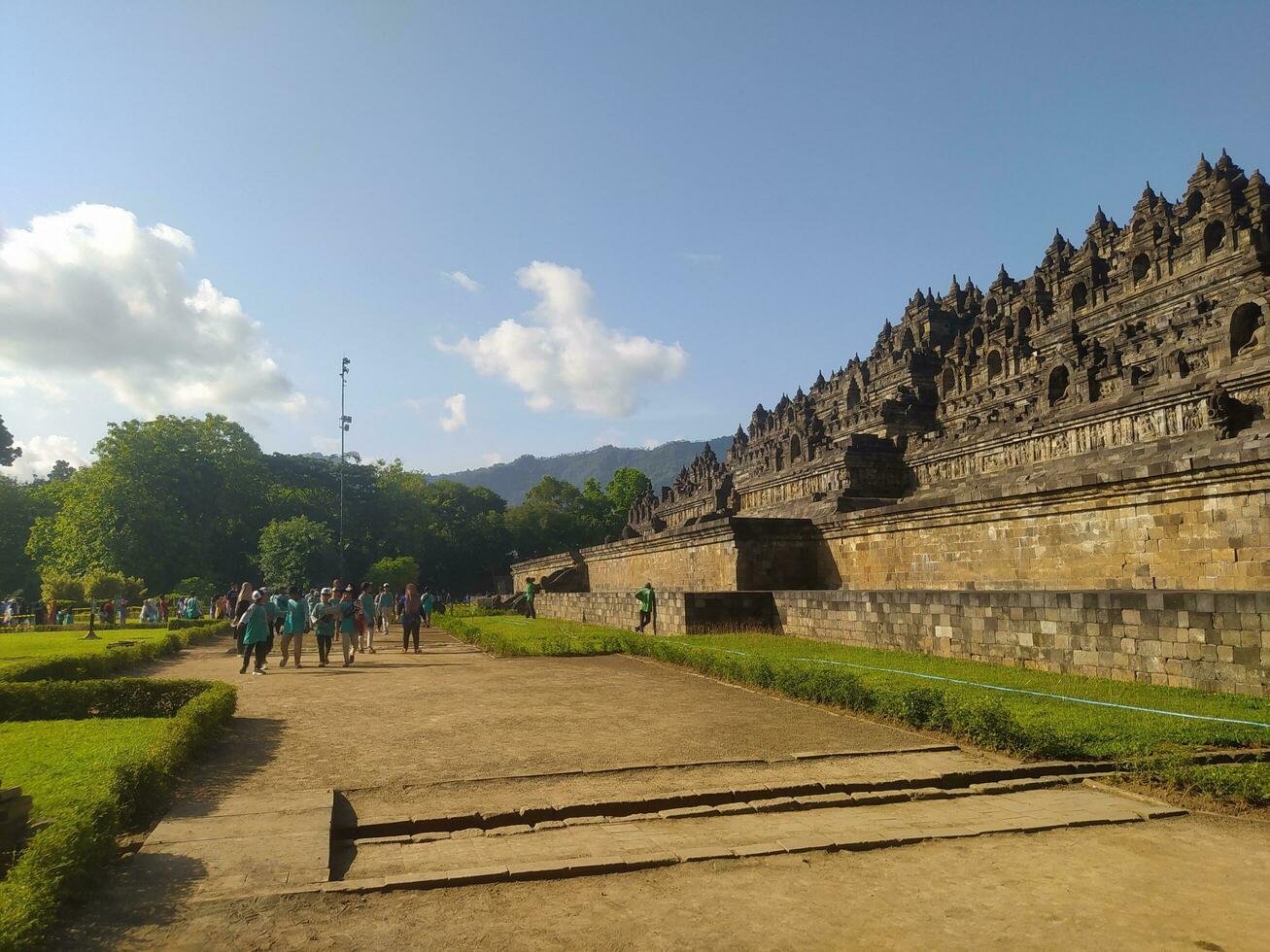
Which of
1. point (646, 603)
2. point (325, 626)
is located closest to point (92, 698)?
point (325, 626)

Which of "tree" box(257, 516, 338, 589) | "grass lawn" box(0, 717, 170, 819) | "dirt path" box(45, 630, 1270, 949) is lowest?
"dirt path" box(45, 630, 1270, 949)

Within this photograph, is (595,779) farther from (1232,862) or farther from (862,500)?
(862,500)

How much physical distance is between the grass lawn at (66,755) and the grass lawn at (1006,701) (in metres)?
6.49

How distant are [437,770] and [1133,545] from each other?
10.3 m

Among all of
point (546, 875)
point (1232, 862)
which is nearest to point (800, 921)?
point (546, 875)

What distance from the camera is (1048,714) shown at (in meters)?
7.22

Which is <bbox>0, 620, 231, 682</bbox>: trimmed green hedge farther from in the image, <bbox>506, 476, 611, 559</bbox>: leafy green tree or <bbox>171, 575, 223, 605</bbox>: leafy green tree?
<bbox>506, 476, 611, 559</bbox>: leafy green tree

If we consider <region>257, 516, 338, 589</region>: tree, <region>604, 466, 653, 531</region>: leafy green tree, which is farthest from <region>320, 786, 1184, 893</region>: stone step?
<region>604, 466, 653, 531</region>: leafy green tree

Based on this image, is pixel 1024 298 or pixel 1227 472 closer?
pixel 1227 472

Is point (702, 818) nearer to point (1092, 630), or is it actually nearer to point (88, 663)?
point (1092, 630)

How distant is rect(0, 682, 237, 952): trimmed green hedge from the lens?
3.28 m

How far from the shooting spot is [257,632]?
1359cm

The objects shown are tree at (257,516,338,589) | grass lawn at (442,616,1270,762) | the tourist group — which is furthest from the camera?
tree at (257,516,338,589)

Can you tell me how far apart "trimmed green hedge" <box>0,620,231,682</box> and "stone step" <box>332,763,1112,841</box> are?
31.0 ft
